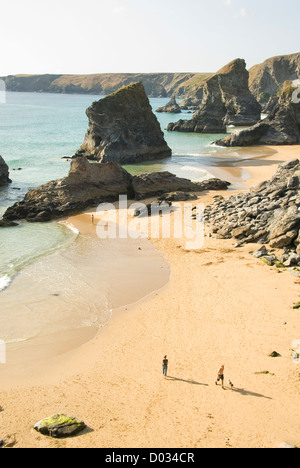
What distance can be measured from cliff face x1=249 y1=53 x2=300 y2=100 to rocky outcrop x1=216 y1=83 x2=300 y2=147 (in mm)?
78758

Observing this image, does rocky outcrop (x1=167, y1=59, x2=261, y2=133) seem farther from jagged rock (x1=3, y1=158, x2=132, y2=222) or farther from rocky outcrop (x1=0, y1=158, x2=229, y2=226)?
jagged rock (x1=3, y1=158, x2=132, y2=222)

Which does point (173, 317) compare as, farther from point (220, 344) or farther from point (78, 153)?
point (78, 153)

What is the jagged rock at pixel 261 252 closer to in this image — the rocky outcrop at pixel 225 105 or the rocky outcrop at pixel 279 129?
the rocky outcrop at pixel 279 129

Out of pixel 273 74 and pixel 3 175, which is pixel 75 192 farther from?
pixel 273 74

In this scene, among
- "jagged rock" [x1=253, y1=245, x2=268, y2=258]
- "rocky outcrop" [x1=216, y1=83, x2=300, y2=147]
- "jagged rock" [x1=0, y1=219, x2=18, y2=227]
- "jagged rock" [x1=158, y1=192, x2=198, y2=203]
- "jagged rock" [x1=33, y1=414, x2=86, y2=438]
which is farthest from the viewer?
"rocky outcrop" [x1=216, y1=83, x2=300, y2=147]

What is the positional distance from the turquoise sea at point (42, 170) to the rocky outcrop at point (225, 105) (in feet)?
19.3

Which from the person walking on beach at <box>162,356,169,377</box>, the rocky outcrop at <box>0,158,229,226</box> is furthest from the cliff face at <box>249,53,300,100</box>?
the person walking on beach at <box>162,356,169,377</box>

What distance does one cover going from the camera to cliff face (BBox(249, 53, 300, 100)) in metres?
145

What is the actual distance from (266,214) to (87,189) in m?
15.9

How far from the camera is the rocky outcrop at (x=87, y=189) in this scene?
1332 inches

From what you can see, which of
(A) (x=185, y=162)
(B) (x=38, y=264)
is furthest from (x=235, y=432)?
(A) (x=185, y=162)

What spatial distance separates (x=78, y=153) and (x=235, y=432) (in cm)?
5530

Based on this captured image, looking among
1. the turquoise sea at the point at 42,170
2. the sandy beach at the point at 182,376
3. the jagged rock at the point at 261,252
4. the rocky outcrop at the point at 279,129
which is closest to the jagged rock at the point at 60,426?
the sandy beach at the point at 182,376
